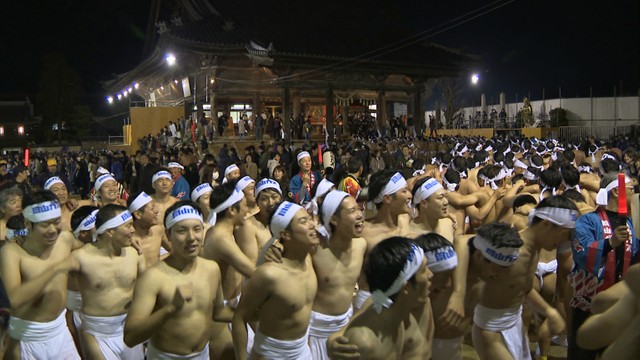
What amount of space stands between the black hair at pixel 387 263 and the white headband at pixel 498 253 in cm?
95

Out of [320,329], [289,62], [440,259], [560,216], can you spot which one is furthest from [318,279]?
[289,62]

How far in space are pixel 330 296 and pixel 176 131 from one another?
2207 cm

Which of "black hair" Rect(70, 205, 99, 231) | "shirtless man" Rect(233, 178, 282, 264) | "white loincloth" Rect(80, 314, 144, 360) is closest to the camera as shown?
"white loincloth" Rect(80, 314, 144, 360)

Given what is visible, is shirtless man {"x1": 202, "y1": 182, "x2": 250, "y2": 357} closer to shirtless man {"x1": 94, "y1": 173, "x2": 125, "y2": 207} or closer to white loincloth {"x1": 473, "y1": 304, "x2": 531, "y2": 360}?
white loincloth {"x1": 473, "y1": 304, "x2": 531, "y2": 360}

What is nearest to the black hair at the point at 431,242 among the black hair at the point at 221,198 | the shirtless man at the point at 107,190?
the black hair at the point at 221,198

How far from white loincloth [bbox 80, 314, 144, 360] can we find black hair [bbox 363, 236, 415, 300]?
2.59 m

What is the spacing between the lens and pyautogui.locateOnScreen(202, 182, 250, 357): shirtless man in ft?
15.0

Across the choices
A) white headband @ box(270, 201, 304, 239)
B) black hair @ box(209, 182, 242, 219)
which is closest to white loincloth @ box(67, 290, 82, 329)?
black hair @ box(209, 182, 242, 219)

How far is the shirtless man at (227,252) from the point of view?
180 inches

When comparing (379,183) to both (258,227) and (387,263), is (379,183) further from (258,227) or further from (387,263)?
(387,263)

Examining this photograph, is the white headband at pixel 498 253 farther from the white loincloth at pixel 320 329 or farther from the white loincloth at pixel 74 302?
the white loincloth at pixel 74 302

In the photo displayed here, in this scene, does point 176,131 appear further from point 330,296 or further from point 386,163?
point 330,296

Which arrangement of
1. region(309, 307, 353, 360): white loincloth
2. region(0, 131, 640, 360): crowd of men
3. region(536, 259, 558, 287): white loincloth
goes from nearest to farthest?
region(0, 131, 640, 360): crowd of men
region(309, 307, 353, 360): white loincloth
region(536, 259, 558, 287): white loincloth

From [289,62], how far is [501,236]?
18.7 metres
